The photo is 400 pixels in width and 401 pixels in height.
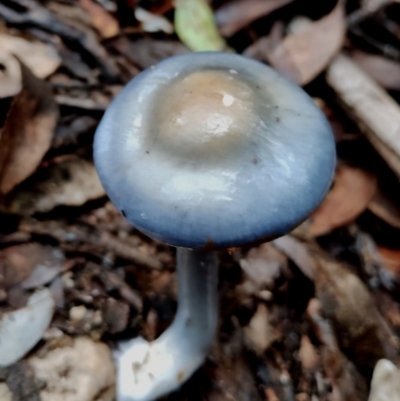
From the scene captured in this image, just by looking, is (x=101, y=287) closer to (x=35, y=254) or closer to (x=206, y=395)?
(x=35, y=254)

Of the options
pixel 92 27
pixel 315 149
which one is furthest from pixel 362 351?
pixel 92 27

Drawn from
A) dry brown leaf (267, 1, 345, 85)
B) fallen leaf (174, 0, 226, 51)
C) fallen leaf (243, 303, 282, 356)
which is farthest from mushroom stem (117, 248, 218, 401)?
fallen leaf (174, 0, 226, 51)

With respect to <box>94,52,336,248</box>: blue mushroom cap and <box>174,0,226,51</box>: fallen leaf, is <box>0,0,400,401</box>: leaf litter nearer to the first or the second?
<box>174,0,226,51</box>: fallen leaf

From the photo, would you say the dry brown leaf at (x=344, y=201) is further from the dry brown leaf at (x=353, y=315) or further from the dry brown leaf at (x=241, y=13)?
the dry brown leaf at (x=241, y=13)

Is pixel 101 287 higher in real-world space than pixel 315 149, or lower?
lower

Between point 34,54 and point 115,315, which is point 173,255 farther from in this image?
point 34,54

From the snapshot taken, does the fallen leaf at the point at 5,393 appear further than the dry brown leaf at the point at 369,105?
No

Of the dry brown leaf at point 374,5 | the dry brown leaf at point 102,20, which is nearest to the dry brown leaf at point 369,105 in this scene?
the dry brown leaf at point 374,5
